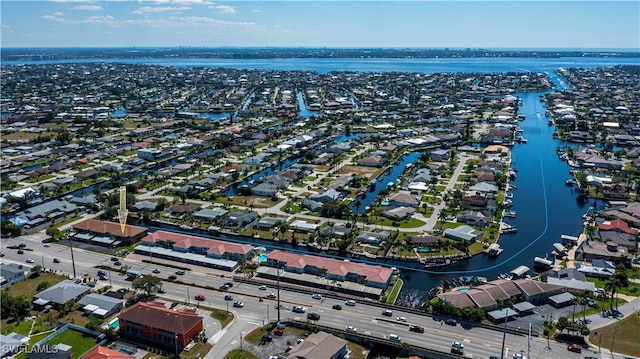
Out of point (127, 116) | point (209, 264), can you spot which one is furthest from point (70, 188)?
point (127, 116)

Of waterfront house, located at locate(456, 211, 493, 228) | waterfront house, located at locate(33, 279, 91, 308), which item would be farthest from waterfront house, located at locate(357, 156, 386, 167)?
waterfront house, located at locate(33, 279, 91, 308)

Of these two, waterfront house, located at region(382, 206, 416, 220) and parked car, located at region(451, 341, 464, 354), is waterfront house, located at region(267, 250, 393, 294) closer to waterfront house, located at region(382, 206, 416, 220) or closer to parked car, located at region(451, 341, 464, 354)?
parked car, located at region(451, 341, 464, 354)

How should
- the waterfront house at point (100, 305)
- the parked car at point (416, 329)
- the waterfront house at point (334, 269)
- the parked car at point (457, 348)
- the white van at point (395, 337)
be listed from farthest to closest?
1. the waterfront house at point (334, 269)
2. the waterfront house at point (100, 305)
3. the parked car at point (416, 329)
4. the white van at point (395, 337)
5. the parked car at point (457, 348)

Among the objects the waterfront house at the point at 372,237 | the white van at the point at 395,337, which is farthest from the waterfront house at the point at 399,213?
the white van at the point at 395,337

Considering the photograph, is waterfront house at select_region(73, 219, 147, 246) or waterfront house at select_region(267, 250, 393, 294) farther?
waterfront house at select_region(73, 219, 147, 246)

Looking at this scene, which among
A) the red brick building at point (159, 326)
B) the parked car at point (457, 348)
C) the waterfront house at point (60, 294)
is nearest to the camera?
the parked car at point (457, 348)

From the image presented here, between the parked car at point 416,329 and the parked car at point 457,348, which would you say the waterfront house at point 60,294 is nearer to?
the parked car at point 416,329

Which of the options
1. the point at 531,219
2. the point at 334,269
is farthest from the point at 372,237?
the point at 531,219

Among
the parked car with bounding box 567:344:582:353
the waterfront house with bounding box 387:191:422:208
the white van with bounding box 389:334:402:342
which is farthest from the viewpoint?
the waterfront house with bounding box 387:191:422:208
